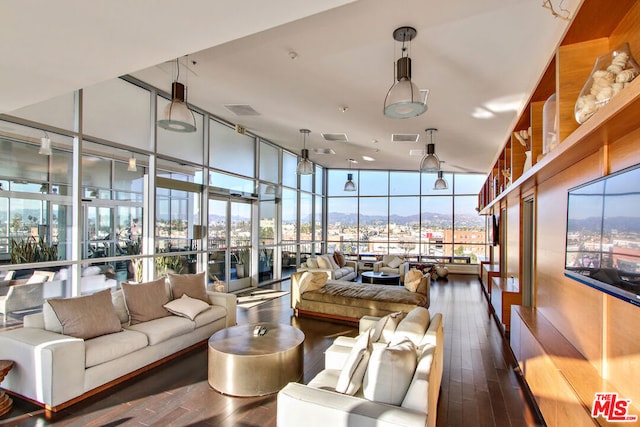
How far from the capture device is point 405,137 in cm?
646

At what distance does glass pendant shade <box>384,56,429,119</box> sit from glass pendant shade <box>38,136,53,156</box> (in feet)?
13.3

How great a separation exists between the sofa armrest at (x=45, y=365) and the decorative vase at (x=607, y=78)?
161 inches

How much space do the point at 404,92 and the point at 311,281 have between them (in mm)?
3825

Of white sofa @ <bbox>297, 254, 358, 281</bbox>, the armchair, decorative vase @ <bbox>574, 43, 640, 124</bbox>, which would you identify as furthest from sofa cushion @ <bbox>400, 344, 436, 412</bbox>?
the armchair

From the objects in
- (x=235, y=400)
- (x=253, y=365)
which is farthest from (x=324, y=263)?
(x=235, y=400)

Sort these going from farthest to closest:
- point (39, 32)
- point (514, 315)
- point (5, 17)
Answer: point (514, 315) < point (39, 32) < point (5, 17)

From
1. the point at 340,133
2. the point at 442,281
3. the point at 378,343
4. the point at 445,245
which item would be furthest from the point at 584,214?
the point at 445,245

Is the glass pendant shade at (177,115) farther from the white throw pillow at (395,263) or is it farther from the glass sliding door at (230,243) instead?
the white throw pillow at (395,263)

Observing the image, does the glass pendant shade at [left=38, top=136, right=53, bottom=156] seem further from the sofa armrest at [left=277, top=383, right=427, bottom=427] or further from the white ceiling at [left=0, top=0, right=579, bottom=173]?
the sofa armrest at [left=277, top=383, right=427, bottom=427]

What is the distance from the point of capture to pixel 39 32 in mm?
1426

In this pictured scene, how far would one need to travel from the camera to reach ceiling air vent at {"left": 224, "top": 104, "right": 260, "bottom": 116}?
564cm

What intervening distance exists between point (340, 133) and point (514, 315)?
4419 millimetres

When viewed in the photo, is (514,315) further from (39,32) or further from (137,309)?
(39,32)

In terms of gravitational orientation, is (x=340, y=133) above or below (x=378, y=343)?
above
